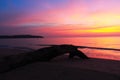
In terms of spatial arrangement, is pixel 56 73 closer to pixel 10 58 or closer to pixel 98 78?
pixel 98 78

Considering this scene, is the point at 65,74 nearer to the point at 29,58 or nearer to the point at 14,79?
the point at 14,79

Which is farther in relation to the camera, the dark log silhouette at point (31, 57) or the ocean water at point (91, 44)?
the ocean water at point (91, 44)

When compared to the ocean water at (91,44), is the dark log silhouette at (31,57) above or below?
above

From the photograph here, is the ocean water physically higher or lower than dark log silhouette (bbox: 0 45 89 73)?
lower

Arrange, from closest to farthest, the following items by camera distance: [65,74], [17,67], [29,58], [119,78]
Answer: [119,78], [65,74], [17,67], [29,58]

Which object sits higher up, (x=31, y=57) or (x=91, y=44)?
(x=31, y=57)

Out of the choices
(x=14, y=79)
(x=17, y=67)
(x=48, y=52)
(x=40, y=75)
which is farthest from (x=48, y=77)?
(x=48, y=52)

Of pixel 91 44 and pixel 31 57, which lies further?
pixel 91 44

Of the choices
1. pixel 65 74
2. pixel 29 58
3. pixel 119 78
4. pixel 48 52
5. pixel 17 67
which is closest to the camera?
pixel 119 78

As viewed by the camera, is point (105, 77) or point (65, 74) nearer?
point (105, 77)

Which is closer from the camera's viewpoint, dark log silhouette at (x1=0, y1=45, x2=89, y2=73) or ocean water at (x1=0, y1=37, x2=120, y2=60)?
dark log silhouette at (x1=0, y1=45, x2=89, y2=73)

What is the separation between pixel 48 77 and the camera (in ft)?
20.2

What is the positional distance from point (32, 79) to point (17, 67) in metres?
2.04

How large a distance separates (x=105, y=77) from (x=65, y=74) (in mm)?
1295
